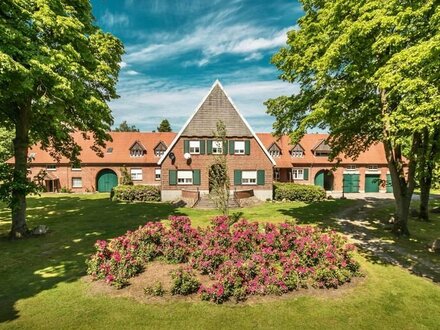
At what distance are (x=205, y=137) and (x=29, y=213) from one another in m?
16.8

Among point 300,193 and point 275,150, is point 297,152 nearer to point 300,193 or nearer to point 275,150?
point 275,150

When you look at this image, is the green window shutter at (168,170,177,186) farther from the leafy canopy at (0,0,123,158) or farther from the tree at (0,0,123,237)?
the leafy canopy at (0,0,123,158)

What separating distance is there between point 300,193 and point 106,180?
25.8 meters

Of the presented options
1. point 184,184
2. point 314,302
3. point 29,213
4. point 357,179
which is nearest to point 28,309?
point 314,302

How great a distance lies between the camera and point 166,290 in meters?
9.29

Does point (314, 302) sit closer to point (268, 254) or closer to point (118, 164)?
point (268, 254)

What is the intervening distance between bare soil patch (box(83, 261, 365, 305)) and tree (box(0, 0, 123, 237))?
811 cm

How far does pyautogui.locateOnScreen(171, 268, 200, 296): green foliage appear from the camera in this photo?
29.8 feet

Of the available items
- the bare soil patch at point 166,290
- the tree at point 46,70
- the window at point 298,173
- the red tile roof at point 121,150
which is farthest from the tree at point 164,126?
the bare soil patch at point 166,290

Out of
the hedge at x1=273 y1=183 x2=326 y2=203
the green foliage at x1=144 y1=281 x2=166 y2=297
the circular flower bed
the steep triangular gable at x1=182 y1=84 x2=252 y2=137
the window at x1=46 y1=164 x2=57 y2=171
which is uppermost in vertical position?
the steep triangular gable at x1=182 y1=84 x2=252 y2=137

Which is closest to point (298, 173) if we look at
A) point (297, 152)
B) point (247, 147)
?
point (297, 152)

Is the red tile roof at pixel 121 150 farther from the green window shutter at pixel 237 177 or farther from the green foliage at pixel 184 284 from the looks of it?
the green foliage at pixel 184 284

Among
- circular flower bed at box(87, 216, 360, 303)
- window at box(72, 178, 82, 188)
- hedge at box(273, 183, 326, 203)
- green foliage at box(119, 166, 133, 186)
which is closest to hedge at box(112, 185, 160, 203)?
green foliage at box(119, 166, 133, 186)

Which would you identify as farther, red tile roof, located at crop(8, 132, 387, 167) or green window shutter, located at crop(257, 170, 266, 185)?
red tile roof, located at crop(8, 132, 387, 167)
